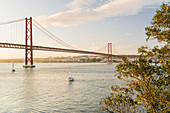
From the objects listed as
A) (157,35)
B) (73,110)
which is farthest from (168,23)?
(73,110)

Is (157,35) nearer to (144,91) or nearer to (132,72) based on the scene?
(132,72)

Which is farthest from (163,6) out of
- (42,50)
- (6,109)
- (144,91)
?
(42,50)

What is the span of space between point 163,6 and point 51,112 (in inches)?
337

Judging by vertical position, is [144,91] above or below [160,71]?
below

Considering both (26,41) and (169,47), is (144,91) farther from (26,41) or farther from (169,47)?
(26,41)

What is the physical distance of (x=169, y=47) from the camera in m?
3.97

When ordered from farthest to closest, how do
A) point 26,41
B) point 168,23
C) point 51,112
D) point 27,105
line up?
point 26,41
point 27,105
point 51,112
point 168,23

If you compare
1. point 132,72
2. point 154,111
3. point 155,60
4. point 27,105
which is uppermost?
point 155,60

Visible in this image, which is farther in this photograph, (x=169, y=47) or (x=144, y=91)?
(x=144, y=91)

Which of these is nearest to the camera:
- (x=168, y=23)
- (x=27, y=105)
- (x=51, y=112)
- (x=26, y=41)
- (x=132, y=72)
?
(x=168, y=23)

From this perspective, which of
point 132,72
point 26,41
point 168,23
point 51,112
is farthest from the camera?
point 26,41

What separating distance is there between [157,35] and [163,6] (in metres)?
0.67

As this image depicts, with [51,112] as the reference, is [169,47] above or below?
above

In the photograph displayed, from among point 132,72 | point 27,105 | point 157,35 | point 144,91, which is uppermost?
point 157,35
